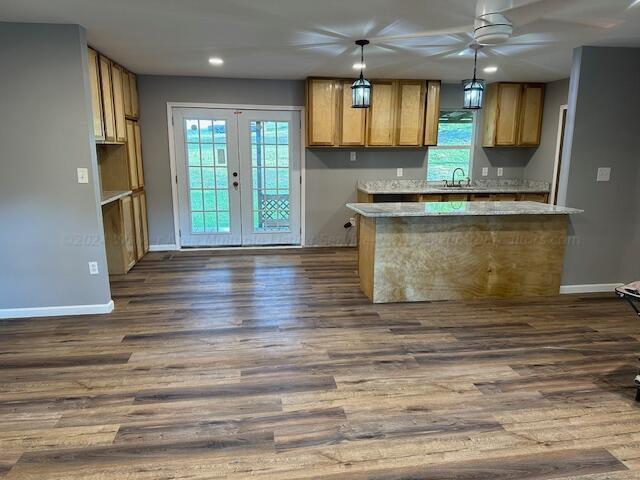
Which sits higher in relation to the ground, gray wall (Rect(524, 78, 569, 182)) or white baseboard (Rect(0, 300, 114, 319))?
gray wall (Rect(524, 78, 569, 182))

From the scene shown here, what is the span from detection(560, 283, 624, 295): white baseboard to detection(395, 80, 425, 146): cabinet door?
261 centimetres

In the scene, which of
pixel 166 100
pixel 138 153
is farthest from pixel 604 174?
pixel 138 153

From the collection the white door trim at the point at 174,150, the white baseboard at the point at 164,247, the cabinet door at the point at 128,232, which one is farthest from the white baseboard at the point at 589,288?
the white baseboard at the point at 164,247

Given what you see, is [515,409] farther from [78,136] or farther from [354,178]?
[354,178]

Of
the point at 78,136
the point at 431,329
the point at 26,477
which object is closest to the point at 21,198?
the point at 78,136

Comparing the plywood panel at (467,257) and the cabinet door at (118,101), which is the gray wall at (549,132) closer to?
the plywood panel at (467,257)

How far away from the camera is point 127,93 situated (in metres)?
4.92

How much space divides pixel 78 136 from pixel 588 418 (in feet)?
12.8

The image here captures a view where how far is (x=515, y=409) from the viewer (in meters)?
2.26

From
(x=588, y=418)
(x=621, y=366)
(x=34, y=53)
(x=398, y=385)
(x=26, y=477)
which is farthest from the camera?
(x=34, y=53)

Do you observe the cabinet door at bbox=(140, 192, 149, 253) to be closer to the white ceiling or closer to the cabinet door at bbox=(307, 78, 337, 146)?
the white ceiling

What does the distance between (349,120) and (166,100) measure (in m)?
2.43

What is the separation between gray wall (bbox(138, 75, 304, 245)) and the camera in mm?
5441

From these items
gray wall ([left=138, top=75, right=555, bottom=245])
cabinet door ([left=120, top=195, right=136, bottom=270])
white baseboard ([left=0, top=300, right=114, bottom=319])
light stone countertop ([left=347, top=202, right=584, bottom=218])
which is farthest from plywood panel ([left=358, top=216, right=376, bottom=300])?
cabinet door ([left=120, top=195, right=136, bottom=270])
